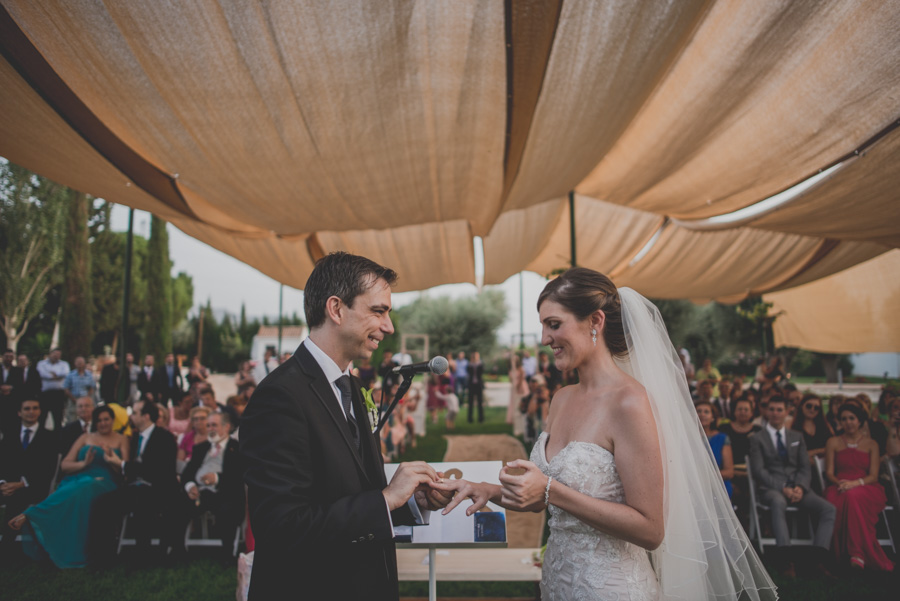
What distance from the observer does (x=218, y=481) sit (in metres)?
5.52

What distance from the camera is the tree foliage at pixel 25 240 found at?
88.1 feet

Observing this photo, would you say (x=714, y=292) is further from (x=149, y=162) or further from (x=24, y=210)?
(x=24, y=210)

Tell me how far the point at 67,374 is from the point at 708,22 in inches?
502

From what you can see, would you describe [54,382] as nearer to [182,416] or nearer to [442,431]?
[182,416]

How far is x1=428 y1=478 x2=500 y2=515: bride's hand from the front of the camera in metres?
1.93

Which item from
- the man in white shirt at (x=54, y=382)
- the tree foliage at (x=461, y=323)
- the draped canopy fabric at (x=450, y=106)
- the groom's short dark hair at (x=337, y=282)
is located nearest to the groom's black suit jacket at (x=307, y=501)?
the groom's short dark hair at (x=337, y=282)

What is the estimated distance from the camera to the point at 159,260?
2827cm

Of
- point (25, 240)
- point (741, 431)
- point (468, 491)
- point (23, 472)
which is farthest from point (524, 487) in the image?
point (25, 240)

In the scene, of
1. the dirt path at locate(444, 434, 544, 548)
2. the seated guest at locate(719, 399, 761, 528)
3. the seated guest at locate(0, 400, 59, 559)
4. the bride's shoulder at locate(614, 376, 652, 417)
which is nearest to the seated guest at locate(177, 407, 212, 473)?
the seated guest at locate(0, 400, 59, 559)

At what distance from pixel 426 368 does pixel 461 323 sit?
109ft

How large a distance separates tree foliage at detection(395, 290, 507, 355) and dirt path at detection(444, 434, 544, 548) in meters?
22.5

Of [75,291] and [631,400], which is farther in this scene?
[75,291]

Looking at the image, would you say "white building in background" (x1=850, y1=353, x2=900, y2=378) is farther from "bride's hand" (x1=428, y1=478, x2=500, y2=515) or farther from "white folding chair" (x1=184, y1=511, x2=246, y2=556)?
"bride's hand" (x1=428, y1=478, x2=500, y2=515)

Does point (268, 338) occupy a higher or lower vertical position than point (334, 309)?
higher
